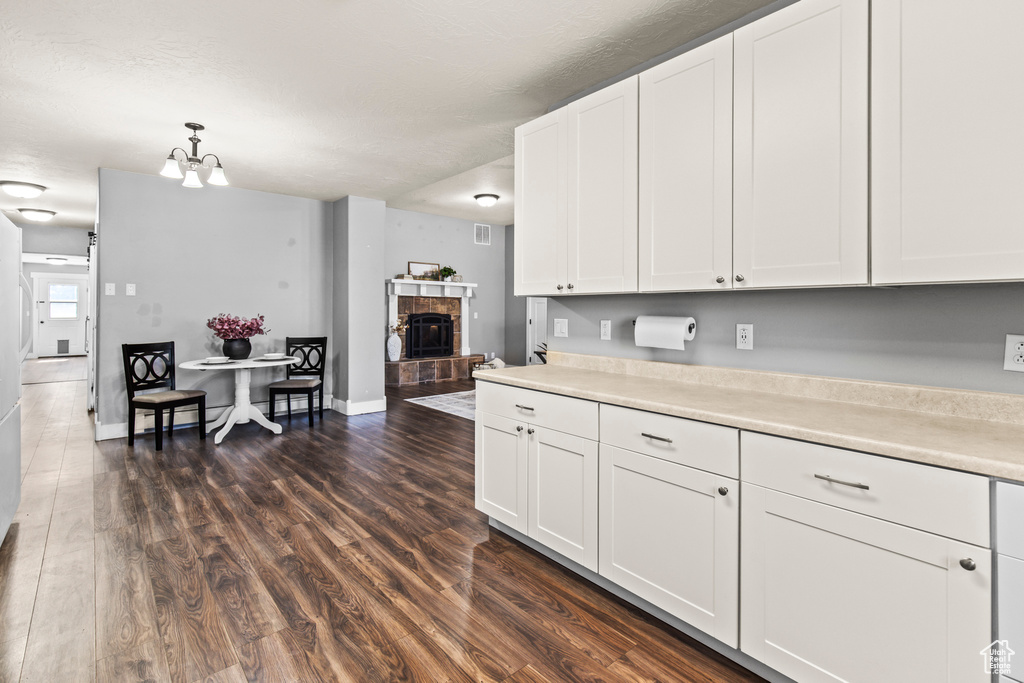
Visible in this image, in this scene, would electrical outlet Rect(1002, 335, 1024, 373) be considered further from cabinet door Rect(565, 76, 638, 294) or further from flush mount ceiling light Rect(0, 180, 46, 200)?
flush mount ceiling light Rect(0, 180, 46, 200)

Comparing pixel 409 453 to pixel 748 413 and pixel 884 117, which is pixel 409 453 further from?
pixel 884 117

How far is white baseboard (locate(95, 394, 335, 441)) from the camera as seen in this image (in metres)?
4.59

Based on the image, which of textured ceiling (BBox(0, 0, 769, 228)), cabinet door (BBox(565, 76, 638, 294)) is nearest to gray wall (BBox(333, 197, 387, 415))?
textured ceiling (BBox(0, 0, 769, 228))

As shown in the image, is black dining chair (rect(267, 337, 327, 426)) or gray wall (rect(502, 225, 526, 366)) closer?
black dining chair (rect(267, 337, 327, 426))

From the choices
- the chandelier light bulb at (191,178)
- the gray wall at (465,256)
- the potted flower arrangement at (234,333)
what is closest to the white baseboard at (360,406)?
the potted flower arrangement at (234,333)

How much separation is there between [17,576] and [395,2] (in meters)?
3.11

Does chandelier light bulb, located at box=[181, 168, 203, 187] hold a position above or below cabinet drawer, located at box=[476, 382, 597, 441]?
above

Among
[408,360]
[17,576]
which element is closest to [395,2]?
[17,576]

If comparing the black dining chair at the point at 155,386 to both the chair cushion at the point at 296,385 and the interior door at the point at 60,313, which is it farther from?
the interior door at the point at 60,313

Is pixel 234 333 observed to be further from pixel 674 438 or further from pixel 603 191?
pixel 674 438

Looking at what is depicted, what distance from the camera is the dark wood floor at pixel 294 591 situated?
5.46 feet

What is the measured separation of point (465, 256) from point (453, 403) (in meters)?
3.27

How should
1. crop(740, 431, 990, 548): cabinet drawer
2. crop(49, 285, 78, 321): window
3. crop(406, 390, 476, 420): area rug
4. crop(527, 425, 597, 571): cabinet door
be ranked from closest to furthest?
crop(740, 431, 990, 548): cabinet drawer
crop(527, 425, 597, 571): cabinet door
crop(406, 390, 476, 420): area rug
crop(49, 285, 78, 321): window

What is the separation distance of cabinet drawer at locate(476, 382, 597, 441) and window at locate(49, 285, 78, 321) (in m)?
12.7
